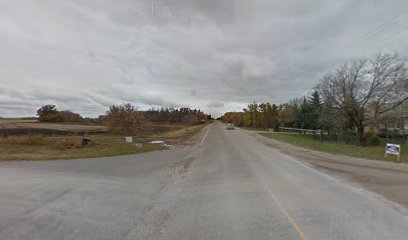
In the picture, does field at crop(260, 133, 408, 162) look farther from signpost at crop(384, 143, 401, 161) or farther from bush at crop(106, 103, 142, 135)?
bush at crop(106, 103, 142, 135)

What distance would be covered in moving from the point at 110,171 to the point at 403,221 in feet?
31.8

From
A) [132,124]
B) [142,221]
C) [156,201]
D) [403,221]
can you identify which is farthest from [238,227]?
[132,124]

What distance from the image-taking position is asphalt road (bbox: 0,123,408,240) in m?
4.36

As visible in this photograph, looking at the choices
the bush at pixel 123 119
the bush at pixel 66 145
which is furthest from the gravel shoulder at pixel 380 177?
the bush at pixel 123 119

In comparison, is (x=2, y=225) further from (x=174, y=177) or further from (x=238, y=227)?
(x=174, y=177)

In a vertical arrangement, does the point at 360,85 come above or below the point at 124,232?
above

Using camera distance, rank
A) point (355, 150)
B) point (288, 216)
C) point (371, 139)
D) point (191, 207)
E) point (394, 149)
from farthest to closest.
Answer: point (371, 139) < point (355, 150) < point (394, 149) < point (191, 207) < point (288, 216)

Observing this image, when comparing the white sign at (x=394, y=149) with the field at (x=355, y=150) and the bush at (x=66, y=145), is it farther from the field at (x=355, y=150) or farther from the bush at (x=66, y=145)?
the bush at (x=66, y=145)

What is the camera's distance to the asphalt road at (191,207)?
4363 millimetres

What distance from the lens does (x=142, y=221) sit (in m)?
4.84

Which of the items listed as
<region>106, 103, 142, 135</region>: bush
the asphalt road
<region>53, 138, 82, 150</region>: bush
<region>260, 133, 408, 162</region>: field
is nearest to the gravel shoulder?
the asphalt road

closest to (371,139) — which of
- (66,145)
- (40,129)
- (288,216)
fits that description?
(288,216)

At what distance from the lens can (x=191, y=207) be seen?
570cm

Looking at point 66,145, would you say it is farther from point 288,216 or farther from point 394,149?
point 394,149
